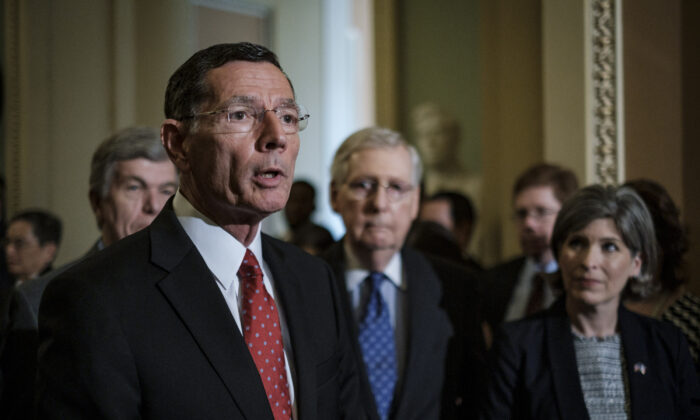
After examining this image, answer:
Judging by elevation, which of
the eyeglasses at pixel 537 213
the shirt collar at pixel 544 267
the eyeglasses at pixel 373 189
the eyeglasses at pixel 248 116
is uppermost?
the eyeglasses at pixel 248 116

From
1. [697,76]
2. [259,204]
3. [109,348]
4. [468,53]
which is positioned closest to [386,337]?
[259,204]

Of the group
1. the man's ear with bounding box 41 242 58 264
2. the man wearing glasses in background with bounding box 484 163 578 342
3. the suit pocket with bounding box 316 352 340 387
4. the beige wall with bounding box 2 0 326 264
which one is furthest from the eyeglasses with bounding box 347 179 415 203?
the beige wall with bounding box 2 0 326 264

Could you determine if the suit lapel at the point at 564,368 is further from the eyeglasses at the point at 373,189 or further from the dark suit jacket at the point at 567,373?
the eyeglasses at the point at 373,189

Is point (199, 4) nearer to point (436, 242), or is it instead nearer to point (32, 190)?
point (32, 190)

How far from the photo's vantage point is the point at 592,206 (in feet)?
A: 6.85

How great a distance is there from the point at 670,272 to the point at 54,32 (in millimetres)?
4073

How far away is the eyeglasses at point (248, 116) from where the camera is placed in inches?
53.4

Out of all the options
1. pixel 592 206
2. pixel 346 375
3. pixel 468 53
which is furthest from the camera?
pixel 468 53

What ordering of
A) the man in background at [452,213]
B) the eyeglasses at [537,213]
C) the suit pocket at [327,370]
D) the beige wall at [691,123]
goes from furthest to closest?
the man in background at [452,213]
the eyeglasses at [537,213]
the beige wall at [691,123]
the suit pocket at [327,370]

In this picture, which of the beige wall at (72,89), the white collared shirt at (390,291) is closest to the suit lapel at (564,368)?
the white collared shirt at (390,291)

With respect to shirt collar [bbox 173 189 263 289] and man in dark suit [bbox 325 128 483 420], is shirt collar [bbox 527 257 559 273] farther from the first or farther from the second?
shirt collar [bbox 173 189 263 289]

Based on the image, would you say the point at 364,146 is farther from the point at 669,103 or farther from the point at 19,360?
the point at 669,103

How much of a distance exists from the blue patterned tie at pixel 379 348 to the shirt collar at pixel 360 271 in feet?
0.16

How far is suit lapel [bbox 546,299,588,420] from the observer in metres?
1.95
